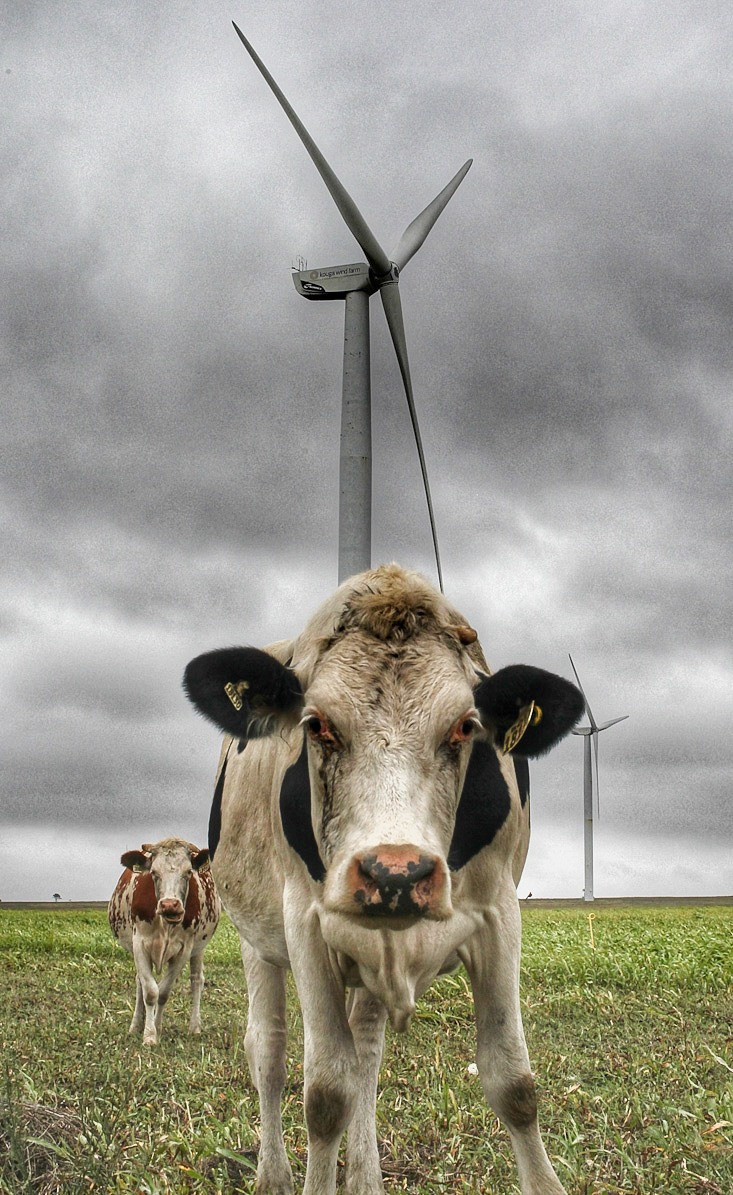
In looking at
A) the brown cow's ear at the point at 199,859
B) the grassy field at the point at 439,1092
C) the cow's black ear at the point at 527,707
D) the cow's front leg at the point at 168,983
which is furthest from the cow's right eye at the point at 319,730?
the brown cow's ear at the point at 199,859

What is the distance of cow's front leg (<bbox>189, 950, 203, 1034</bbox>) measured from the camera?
13375 millimetres

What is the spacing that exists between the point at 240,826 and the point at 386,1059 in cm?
410

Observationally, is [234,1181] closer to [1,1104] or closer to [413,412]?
[1,1104]

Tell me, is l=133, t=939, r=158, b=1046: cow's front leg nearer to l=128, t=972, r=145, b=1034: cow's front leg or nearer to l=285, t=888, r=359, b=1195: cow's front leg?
l=128, t=972, r=145, b=1034: cow's front leg

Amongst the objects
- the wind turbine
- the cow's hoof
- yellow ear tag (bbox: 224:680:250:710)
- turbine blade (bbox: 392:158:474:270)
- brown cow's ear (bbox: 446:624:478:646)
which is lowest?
the cow's hoof

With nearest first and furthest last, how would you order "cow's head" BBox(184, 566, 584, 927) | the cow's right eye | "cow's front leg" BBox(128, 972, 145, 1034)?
1. "cow's head" BBox(184, 566, 584, 927)
2. the cow's right eye
3. "cow's front leg" BBox(128, 972, 145, 1034)

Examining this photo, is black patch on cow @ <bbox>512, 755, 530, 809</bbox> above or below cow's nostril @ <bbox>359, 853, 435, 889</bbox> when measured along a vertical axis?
above

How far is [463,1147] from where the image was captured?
265 inches

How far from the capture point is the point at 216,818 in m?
8.16

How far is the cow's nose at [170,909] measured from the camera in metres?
13.3

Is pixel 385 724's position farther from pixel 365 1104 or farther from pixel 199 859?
pixel 199 859

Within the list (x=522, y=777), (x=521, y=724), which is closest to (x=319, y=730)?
(x=521, y=724)

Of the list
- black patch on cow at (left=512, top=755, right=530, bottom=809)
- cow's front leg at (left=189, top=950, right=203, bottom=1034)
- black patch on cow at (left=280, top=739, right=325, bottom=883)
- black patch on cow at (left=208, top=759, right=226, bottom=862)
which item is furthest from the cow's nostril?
cow's front leg at (left=189, top=950, right=203, bottom=1034)

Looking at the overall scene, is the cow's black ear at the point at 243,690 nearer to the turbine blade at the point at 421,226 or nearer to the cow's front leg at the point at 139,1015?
the cow's front leg at the point at 139,1015
